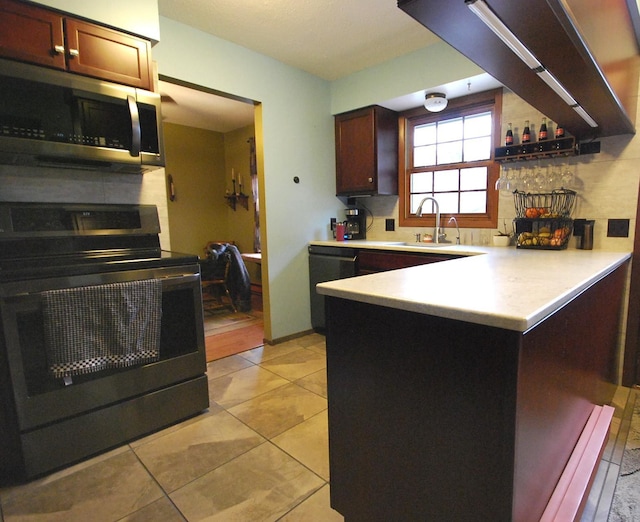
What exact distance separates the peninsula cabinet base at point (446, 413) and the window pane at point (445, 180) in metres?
2.11

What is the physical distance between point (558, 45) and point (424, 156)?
2.37m

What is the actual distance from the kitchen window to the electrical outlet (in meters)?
0.75

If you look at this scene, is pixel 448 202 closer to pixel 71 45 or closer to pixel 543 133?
pixel 543 133

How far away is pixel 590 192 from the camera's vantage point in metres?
2.32

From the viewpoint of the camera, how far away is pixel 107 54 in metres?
1.79

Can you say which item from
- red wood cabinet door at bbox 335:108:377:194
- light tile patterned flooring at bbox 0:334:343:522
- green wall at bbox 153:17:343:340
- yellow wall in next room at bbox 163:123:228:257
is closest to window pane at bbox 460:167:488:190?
red wood cabinet door at bbox 335:108:377:194

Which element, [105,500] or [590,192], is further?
[590,192]

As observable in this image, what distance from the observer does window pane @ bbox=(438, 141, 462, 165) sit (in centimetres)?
310

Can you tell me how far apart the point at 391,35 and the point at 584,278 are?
7.56 feet

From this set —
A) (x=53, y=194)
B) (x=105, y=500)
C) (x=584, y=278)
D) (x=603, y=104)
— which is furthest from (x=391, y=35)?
(x=105, y=500)

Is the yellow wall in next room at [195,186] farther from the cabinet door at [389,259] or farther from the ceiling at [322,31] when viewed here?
the cabinet door at [389,259]

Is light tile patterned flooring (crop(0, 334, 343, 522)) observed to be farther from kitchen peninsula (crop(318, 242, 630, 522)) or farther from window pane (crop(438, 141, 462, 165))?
window pane (crop(438, 141, 462, 165))

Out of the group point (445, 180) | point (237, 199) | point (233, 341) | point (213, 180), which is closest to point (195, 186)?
point (213, 180)

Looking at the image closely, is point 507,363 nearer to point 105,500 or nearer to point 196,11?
point 105,500
